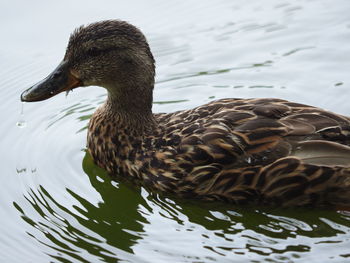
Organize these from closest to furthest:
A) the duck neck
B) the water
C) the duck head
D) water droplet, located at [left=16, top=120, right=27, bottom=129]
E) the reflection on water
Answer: the reflection on water, the water, the duck head, the duck neck, water droplet, located at [left=16, top=120, right=27, bottom=129]

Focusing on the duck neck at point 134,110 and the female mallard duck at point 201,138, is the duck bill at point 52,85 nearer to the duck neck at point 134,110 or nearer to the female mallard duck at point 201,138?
the female mallard duck at point 201,138

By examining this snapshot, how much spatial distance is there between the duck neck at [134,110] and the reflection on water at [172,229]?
0.70 meters

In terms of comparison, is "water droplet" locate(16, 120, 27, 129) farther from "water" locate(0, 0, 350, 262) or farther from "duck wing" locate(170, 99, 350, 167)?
"duck wing" locate(170, 99, 350, 167)

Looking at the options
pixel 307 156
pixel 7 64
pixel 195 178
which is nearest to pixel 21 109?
pixel 7 64

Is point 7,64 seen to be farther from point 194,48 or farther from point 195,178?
point 195,178

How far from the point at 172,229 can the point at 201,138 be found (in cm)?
92

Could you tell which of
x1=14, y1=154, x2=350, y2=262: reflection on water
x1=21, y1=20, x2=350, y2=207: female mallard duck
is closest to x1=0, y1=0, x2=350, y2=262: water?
x1=14, y1=154, x2=350, y2=262: reflection on water

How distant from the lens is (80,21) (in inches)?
447

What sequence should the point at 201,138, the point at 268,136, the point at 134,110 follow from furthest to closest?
the point at 134,110
the point at 201,138
the point at 268,136

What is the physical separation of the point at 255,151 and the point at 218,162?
1.21 ft

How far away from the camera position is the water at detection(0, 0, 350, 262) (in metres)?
6.85

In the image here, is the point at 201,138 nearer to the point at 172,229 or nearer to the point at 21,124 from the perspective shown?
the point at 172,229

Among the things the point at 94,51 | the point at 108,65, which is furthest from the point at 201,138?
the point at 94,51

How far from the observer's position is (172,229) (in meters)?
7.06
